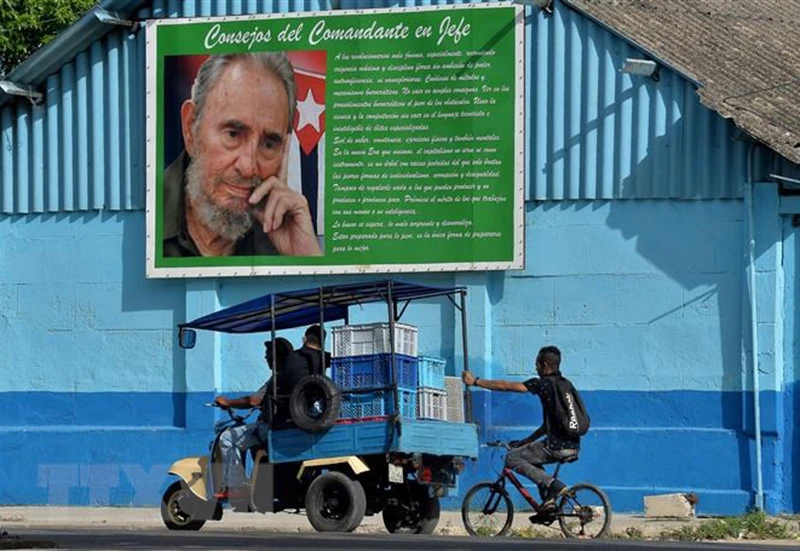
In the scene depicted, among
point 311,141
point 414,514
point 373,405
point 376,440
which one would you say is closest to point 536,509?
point 414,514

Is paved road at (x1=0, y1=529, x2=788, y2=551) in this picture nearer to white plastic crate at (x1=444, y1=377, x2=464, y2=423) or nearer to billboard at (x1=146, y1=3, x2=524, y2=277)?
white plastic crate at (x1=444, y1=377, x2=464, y2=423)

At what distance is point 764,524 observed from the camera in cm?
1802

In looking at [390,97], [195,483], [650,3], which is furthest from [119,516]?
[650,3]

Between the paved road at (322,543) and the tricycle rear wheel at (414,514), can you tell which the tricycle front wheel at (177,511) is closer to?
the paved road at (322,543)

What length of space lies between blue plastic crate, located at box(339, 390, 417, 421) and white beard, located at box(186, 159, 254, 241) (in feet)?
19.6

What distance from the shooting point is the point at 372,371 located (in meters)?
16.8

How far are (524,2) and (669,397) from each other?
4.82 metres

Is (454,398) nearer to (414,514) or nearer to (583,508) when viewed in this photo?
(414,514)

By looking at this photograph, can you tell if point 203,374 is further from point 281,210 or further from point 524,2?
point 524,2

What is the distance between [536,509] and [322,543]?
3.06 metres

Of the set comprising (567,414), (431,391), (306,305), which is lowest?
(567,414)

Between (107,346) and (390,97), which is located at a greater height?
(390,97)

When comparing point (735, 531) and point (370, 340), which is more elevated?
point (370, 340)

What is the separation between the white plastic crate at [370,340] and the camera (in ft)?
54.9
